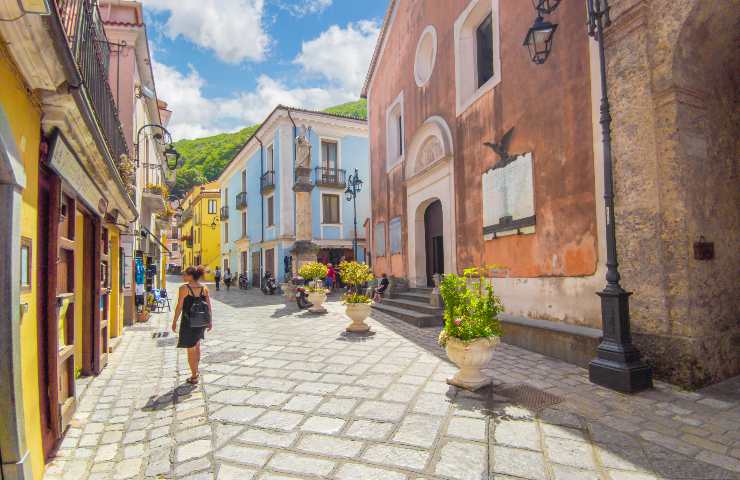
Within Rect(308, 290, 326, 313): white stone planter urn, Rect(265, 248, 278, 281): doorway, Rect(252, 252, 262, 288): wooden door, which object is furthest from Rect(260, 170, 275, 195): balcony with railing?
Rect(308, 290, 326, 313): white stone planter urn

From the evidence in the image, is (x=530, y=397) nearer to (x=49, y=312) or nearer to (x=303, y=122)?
(x=49, y=312)

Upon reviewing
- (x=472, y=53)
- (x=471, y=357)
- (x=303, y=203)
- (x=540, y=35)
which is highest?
(x=472, y=53)

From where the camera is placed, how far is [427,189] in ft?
39.6

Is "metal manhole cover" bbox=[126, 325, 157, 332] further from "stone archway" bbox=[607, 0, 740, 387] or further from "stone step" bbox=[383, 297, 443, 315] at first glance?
"stone archway" bbox=[607, 0, 740, 387]

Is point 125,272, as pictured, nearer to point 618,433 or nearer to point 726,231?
point 618,433

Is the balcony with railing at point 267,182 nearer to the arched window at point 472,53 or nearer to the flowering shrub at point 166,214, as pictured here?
the flowering shrub at point 166,214

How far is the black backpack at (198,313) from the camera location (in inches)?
208

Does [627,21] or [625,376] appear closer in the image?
[625,376]

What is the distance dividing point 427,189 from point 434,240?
5.83ft

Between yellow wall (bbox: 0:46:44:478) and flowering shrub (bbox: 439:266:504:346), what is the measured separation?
3.96 m

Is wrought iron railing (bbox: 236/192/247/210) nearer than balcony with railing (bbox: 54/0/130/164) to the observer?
No

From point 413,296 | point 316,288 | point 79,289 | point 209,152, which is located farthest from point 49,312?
point 209,152

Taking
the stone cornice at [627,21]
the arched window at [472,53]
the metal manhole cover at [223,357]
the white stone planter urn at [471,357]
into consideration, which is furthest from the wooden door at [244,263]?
the stone cornice at [627,21]

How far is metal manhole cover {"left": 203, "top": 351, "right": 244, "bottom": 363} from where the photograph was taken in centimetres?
656
